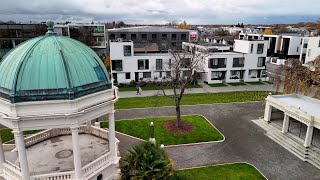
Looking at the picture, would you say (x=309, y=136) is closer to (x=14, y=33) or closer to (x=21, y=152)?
(x=21, y=152)

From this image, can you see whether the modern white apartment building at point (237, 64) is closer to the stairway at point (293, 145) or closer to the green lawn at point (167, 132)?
the green lawn at point (167, 132)

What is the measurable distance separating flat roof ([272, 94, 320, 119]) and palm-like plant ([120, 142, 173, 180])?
71.9 ft

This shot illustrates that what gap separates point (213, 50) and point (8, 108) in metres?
55.0

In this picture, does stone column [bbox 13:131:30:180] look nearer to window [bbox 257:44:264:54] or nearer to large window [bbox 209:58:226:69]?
large window [bbox 209:58:226:69]

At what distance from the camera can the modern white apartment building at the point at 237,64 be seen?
6063cm

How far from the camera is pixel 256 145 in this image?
30.0 metres

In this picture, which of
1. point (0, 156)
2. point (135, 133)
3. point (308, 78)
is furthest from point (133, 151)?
point (308, 78)

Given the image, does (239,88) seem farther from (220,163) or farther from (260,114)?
(220,163)

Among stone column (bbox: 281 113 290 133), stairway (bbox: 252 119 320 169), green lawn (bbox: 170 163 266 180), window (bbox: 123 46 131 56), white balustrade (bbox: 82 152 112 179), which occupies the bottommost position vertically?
green lawn (bbox: 170 163 266 180)

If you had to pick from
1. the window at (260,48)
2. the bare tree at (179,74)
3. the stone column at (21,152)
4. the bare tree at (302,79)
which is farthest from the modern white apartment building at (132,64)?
the stone column at (21,152)

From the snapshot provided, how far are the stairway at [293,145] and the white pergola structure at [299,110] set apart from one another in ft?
2.16

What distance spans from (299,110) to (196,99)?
20625mm

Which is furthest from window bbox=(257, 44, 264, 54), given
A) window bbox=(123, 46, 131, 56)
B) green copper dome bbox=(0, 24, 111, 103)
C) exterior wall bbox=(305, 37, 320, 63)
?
green copper dome bbox=(0, 24, 111, 103)

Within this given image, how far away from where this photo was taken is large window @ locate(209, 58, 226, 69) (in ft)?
198
